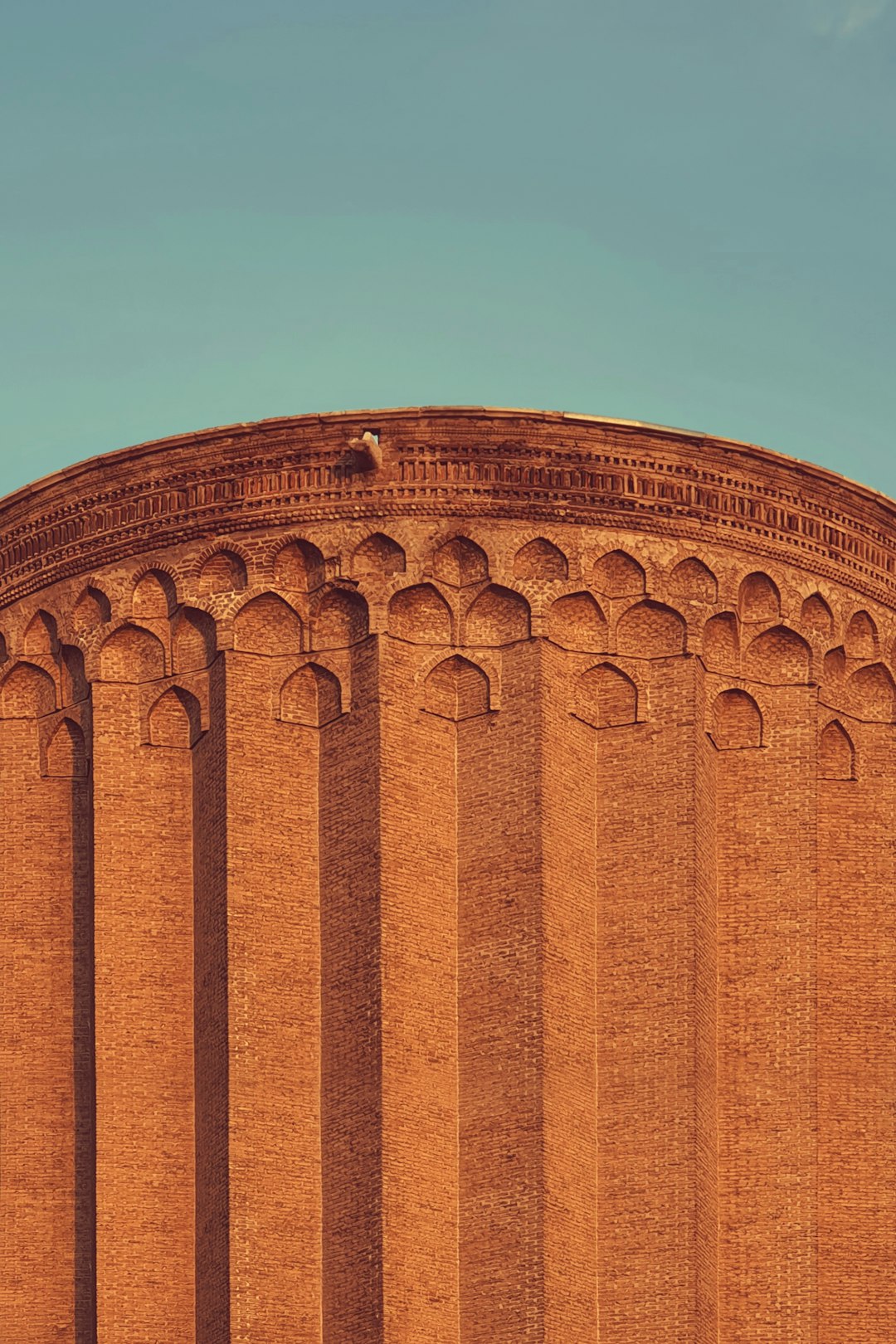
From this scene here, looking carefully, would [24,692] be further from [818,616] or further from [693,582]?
[818,616]

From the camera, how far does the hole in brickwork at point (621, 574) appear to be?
3192 centimetres

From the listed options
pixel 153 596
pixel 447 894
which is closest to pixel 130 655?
pixel 153 596

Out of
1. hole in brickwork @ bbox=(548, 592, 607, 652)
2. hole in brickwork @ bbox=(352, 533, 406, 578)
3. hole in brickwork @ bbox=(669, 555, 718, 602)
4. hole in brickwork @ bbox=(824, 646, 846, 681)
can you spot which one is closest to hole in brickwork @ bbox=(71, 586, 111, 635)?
hole in brickwork @ bbox=(352, 533, 406, 578)

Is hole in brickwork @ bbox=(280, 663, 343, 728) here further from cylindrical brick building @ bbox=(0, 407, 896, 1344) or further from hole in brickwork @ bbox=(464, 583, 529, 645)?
hole in brickwork @ bbox=(464, 583, 529, 645)

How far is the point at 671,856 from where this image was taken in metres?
31.3

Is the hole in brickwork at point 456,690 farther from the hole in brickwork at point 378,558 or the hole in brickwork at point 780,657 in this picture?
the hole in brickwork at point 780,657

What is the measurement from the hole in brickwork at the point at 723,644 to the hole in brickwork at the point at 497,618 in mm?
1487

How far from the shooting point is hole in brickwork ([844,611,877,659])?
32.9 m

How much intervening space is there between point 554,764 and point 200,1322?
4829 mm

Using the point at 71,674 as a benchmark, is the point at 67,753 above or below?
below

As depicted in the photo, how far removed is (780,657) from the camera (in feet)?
106

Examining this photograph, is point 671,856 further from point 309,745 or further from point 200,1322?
point 200,1322

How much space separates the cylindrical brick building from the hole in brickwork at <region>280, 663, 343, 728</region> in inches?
1.6

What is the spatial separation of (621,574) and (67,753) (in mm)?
4516
